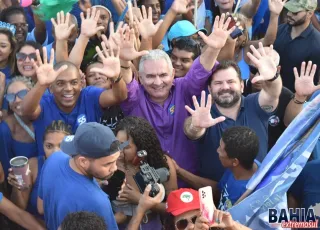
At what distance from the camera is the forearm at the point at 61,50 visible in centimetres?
444

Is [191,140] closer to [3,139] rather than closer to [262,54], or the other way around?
[262,54]

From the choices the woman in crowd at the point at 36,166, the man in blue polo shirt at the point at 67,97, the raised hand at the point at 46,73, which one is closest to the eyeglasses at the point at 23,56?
the man in blue polo shirt at the point at 67,97

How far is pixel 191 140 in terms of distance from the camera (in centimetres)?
384

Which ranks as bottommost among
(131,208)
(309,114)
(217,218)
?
(131,208)

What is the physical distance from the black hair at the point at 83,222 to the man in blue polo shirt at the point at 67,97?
55.9 inches

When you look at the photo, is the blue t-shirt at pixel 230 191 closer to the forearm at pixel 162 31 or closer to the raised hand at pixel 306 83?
the raised hand at pixel 306 83

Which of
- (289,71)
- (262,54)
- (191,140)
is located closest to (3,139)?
A: (191,140)

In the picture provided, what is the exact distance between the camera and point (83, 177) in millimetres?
2828

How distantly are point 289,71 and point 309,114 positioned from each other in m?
2.28

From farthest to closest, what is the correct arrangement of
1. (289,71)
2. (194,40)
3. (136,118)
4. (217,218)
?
(289,71) < (194,40) < (136,118) < (217,218)

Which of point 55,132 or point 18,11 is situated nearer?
point 55,132

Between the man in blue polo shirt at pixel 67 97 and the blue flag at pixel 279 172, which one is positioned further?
the man in blue polo shirt at pixel 67 97

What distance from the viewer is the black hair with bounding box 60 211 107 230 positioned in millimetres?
2424

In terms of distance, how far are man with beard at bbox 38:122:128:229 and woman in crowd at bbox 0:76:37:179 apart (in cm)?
99
